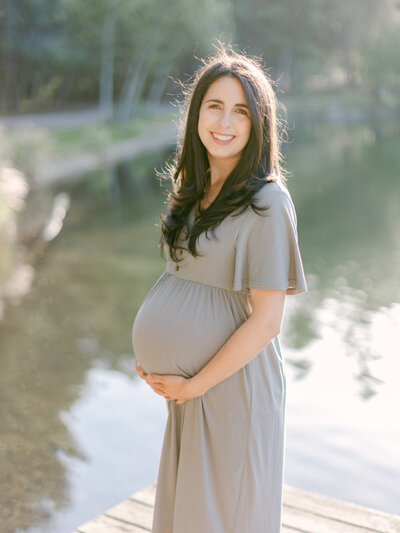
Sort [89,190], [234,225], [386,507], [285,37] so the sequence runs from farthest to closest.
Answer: [285,37]
[89,190]
[386,507]
[234,225]

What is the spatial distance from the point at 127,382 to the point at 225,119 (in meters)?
4.32

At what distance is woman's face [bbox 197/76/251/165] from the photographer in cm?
197

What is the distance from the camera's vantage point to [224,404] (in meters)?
2.03

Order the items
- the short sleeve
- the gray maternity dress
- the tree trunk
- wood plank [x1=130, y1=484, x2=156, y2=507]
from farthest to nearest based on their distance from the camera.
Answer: the tree trunk
wood plank [x1=130, y1=484, x2=156, y2=507]
the gray maternity dress
the short sleeve

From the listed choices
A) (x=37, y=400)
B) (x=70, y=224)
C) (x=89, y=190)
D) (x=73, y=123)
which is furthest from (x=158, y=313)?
(x=73, y=123)

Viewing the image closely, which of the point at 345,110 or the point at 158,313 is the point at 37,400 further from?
the point at 345,110

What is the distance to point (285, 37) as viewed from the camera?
54656 mm

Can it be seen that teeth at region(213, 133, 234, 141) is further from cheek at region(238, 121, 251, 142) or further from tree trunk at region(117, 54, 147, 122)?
tree trunk at region(117, 54, 147, 122)

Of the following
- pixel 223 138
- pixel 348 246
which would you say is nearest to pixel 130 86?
pixel 348 246

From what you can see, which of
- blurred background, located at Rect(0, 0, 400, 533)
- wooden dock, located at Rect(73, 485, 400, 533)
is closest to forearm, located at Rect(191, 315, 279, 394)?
blurred background, located at Rect(0, 0, 400, 533)

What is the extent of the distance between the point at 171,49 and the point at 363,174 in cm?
1926

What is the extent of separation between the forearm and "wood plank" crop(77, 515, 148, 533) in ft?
4.20

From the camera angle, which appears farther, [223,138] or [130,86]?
[130,86]

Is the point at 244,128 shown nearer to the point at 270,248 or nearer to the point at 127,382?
the point at 270,248
